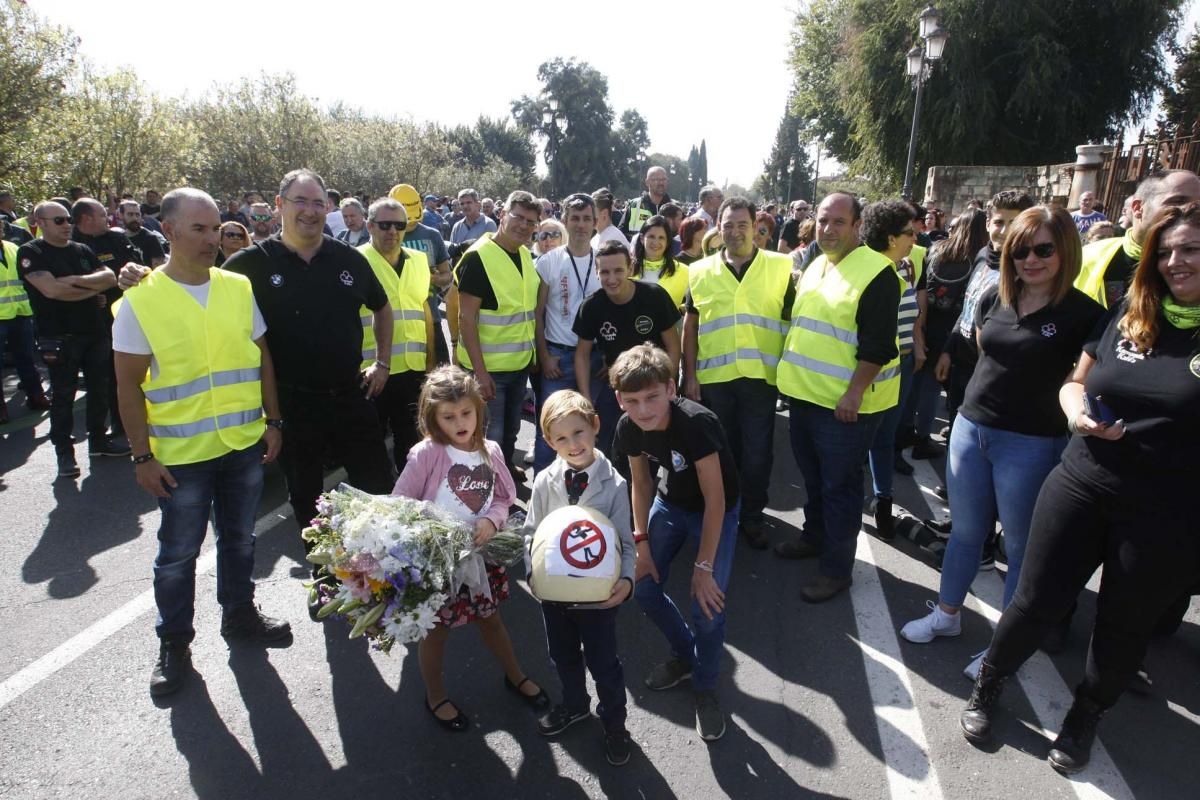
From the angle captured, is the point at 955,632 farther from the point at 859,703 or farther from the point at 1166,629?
the point at 1166,629

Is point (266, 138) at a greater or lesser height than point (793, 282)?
greater

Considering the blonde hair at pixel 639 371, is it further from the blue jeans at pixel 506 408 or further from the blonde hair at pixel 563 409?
the blue jeans at pixel 506 408

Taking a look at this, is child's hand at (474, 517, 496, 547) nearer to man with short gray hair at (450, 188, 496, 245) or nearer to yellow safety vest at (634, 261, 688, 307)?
yellow safety vest at (634, 261, 688, 307)

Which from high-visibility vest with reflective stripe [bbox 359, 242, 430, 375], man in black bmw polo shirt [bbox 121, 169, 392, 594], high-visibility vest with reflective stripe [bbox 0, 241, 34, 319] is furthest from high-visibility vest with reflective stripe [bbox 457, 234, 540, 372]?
high-visibility vest with reflective stripe [bbox 0, 241, 34, 319]

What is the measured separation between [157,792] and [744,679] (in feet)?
7.72

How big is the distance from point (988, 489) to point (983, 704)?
3.04 feet

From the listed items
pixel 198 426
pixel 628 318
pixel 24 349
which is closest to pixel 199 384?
pixel 198 426

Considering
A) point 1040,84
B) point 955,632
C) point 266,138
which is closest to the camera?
point 955,632

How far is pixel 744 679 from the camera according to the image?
3.10m

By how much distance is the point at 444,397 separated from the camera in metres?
2.74

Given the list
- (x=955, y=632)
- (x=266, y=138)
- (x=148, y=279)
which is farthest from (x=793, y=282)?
(x=266, y=138)

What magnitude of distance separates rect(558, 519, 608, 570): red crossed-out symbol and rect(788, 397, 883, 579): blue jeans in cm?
179

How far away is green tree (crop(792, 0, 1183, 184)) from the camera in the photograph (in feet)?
66.0

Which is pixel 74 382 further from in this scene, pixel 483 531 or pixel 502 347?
pixel 483 531
